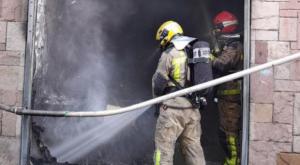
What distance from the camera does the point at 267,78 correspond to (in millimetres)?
5551

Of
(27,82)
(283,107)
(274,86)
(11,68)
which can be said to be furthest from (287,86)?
(11,68)

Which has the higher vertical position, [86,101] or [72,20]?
[72,20]

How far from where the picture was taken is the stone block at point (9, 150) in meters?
6.01

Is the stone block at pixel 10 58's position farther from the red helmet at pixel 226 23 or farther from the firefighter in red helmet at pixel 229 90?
the red helmet at pixel 226 23

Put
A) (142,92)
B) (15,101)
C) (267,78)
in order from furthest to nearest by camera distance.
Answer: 1. (142,92)
2. (15,101)
3. (267,78)

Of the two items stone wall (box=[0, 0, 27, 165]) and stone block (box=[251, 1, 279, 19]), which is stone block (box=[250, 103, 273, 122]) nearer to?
stone block (box=[251, 1, 279, 19])

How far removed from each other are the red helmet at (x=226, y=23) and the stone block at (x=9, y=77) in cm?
280

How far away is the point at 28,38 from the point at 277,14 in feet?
10.3

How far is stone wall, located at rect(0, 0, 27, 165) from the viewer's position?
601 cm

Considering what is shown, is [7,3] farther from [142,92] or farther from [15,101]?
[142,92]

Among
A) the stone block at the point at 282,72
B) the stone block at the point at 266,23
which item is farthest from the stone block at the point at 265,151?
the stone block at the point at 266,23

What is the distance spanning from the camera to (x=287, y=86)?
552cm

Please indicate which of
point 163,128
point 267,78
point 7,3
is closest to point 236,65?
point 267,78

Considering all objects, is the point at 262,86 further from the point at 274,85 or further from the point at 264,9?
the point at 264,9
